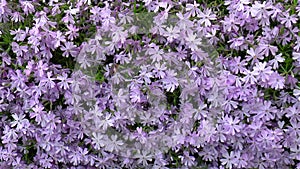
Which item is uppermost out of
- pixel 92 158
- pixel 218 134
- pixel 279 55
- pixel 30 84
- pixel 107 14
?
pixel 107 14

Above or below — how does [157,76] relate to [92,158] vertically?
above

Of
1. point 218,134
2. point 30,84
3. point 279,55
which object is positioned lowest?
point 218,134

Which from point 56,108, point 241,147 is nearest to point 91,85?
point 56,108

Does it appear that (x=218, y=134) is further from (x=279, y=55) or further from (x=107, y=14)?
(x=107, y=14)

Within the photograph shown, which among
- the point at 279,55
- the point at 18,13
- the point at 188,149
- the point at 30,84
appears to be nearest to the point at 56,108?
the point at 30,84

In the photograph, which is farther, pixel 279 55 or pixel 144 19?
pixel 144 19

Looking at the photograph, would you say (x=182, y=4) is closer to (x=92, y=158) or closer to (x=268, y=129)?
(x=268, y=129)
